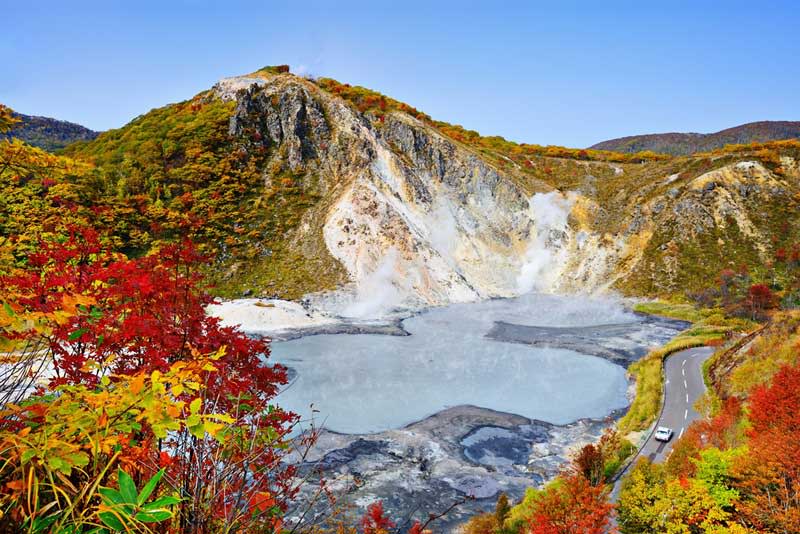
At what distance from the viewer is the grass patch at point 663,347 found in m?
22.4

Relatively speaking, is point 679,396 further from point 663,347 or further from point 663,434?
point 663,347

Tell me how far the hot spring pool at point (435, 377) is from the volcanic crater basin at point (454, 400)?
0.11m

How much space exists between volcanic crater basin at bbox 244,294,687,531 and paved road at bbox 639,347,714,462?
2279mm

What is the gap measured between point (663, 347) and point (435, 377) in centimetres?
1961

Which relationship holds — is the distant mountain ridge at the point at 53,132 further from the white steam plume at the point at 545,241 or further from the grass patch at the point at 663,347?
the grass patch at the point at 663,347

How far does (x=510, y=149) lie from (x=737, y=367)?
71.5m

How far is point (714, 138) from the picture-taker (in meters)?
170

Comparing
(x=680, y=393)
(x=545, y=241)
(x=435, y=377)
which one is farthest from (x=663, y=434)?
(x=545, y=241)

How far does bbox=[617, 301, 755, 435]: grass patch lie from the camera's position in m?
22.4

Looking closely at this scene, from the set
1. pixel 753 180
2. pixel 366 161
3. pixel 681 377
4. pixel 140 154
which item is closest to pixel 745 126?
pixel 753 180

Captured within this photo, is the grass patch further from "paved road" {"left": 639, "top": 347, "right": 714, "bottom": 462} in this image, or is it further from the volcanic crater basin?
the volcanic crater basin

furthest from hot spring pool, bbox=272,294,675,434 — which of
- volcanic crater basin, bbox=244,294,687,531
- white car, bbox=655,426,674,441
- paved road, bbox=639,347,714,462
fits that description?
white car, bbox=655,426,674,441

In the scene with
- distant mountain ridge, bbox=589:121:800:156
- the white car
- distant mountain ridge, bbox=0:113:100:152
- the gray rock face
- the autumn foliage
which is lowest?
the gray rock face

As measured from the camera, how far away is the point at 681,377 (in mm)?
27625
